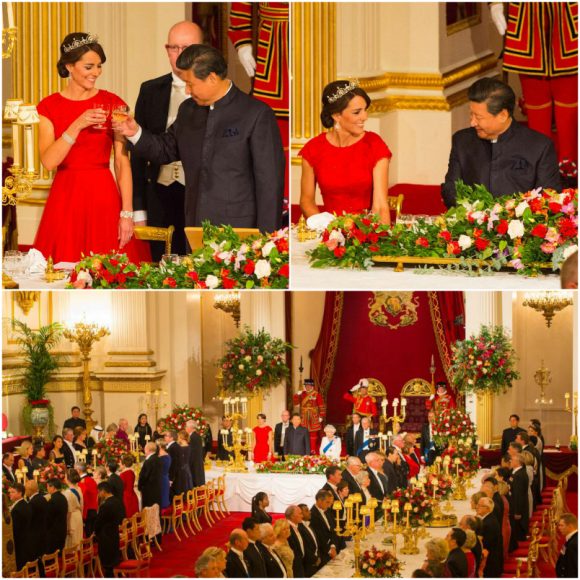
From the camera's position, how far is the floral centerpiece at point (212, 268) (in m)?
5.25

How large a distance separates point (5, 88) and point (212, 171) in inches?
65.1

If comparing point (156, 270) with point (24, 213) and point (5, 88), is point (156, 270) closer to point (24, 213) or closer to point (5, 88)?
point (24, 213)

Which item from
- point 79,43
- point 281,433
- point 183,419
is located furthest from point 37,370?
point 281,433

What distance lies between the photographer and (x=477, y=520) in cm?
584

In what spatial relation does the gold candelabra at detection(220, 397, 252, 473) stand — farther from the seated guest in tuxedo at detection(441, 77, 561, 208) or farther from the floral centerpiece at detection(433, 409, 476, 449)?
the seated guest in tuxedo at detection(441, 77, 561, 208)

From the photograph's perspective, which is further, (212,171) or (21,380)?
(21,380)

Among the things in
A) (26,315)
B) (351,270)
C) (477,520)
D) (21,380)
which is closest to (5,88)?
(26,315)

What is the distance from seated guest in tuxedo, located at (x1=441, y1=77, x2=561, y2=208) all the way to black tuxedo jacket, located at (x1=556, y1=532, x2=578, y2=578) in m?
2.23

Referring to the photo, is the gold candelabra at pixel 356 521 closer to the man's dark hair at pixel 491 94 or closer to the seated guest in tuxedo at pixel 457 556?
the seated guest in tuxedo at pixel 457 556

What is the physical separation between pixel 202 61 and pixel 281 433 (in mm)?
4444

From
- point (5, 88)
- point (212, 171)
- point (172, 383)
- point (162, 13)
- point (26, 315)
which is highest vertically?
point (162, 13)

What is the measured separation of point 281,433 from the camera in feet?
29.1

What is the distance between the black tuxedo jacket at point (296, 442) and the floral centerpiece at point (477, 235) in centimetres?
360

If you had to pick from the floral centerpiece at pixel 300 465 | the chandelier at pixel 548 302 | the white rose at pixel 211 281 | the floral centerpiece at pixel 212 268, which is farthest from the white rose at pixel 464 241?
the chandelier at pixel 548 302
